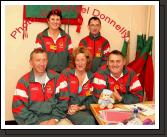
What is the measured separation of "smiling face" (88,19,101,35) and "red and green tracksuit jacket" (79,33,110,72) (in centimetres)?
4

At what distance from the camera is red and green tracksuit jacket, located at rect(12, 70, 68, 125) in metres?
1.89

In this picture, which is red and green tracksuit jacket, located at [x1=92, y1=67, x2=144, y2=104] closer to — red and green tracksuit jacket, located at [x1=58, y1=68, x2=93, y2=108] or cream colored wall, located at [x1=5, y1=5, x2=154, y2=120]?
red and green tracksuit jacket, located at [x1=58, y1=68, x2=93, y2=108]

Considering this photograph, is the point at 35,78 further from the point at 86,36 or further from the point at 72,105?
the point at 86,36

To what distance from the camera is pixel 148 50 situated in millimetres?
2473

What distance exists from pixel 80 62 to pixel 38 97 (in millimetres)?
386

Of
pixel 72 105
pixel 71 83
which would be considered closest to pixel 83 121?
pixel 72 105

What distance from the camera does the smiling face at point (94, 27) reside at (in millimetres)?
2398

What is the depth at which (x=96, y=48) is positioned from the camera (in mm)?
2455

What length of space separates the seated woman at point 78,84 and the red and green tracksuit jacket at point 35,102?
0.25ft

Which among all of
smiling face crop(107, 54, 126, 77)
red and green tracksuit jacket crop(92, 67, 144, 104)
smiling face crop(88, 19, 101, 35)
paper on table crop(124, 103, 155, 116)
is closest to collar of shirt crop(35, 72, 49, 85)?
red and green tracksuit jacket crop(92, 67, 144, 104)
